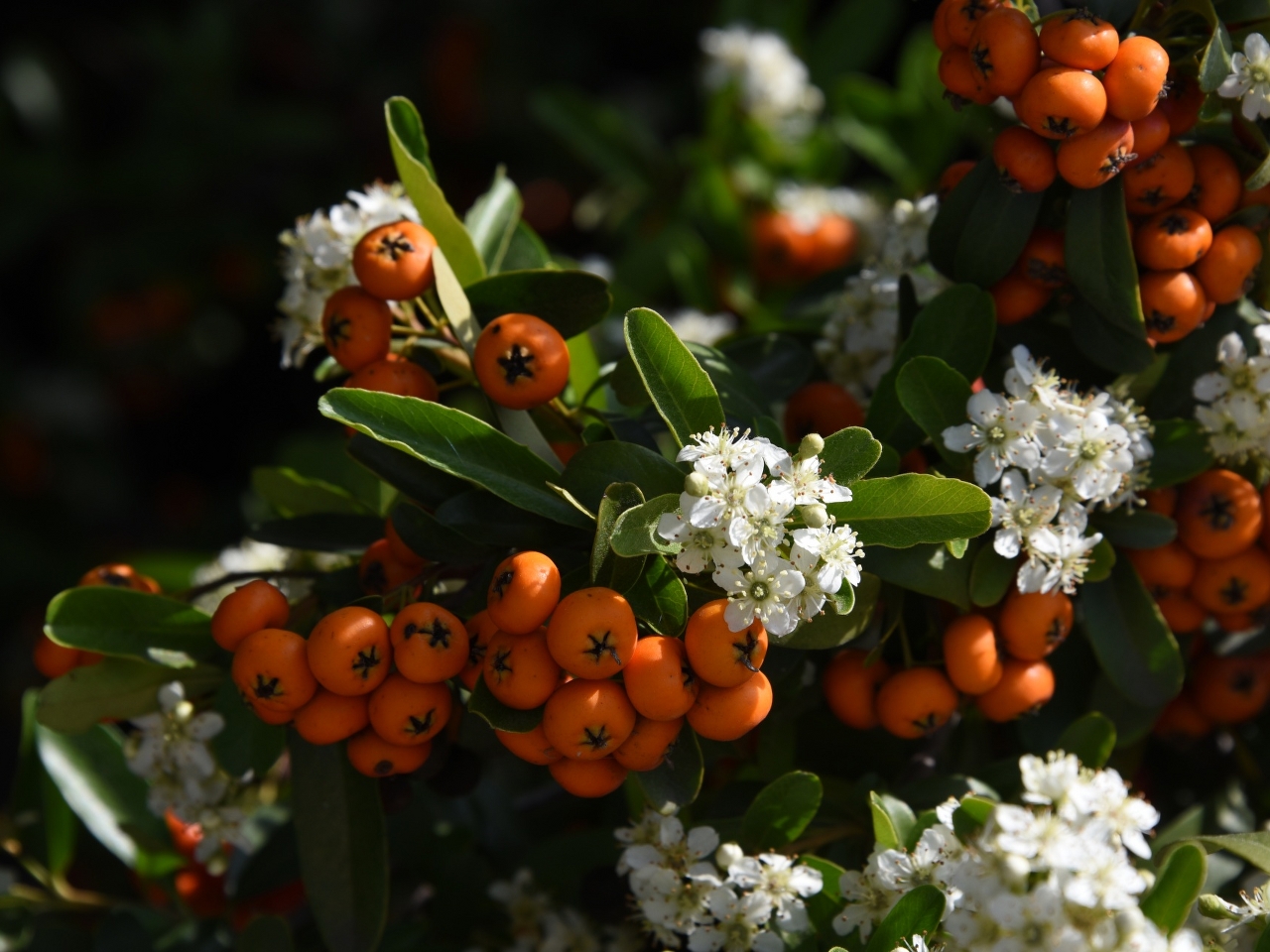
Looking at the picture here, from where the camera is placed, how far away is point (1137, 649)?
5.99 ft

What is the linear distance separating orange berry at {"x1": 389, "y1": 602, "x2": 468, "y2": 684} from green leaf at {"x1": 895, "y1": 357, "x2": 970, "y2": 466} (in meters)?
0.74

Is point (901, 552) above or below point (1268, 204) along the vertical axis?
below

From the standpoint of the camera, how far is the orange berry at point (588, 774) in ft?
5.00

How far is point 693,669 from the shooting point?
1481 mm

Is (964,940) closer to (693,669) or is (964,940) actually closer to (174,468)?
(693,669)

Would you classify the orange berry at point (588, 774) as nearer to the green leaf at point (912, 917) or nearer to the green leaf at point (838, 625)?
the green leaf at point (838, 625)

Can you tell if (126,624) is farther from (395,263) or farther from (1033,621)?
(1033,621)

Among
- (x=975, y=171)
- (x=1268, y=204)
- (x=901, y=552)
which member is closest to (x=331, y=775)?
(x=901, y=552)

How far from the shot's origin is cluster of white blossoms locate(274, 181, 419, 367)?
1944 millimetres

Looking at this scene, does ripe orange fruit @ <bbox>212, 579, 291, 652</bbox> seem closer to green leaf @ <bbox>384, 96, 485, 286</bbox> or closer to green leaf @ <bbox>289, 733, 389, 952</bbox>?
green leaf @ <bbox>289, 733, 389, 952</bbox>

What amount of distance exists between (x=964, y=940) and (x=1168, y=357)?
1.08 metres

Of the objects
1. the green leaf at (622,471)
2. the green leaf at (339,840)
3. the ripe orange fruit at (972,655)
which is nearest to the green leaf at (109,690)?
the green leaf at (339,840)

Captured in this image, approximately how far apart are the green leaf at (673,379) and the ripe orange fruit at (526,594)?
263 millimetres

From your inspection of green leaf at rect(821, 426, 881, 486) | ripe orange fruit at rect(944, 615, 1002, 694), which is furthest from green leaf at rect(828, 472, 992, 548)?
ripe orange fruit at rect(944, 615, 1002, 694)
